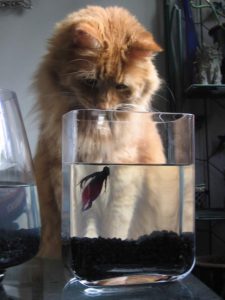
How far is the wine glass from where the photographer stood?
0.57 metres

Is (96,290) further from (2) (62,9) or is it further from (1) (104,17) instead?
(2) (62,9)

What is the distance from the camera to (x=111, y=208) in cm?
56

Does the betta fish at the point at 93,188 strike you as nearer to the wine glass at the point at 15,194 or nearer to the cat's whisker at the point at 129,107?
the wine glass at the point at 15,194

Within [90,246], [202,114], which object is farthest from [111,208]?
[202,114]

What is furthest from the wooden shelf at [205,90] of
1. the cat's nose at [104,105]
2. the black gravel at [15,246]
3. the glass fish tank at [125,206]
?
the black gravel at [15,246]

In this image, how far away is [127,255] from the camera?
1.80ft

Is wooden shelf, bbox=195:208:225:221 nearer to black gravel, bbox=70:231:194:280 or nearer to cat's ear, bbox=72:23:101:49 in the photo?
cat's ear, bbox=72:23:101:49

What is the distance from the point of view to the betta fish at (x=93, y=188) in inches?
21.6

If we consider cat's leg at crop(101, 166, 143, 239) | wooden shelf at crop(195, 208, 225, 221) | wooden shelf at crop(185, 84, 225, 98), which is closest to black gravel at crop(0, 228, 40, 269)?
cat's leg at crop(101, 166, 143, 239)

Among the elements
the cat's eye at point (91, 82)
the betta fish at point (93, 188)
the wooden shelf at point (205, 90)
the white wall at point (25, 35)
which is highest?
the white wall at point (25, 35)

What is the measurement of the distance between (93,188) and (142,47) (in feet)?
2.06

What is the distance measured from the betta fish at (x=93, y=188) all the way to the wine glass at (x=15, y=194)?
0.10m

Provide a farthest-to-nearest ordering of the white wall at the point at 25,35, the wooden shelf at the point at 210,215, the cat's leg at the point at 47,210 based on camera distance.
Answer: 1. the white wall at the point at 25,35
2. the wooden shelf at the point at 210,215
3. the cat's leg at the point at 47,210

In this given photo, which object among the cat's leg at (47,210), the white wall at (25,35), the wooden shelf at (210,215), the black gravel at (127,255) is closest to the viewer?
the black gravel at (127,255)
